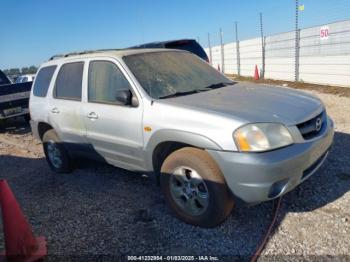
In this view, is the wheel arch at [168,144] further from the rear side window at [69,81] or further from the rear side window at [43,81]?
the rear side window at [43,81]

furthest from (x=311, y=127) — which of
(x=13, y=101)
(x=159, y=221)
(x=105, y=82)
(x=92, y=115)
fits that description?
(x=13, y=101)

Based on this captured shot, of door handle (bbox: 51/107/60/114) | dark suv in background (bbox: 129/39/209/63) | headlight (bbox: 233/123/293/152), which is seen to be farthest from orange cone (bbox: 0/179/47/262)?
dark suv in background (bbox: 129/39/209/63)

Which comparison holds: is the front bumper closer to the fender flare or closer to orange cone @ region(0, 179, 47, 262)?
the fender flare

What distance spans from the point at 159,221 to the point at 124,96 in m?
1.42

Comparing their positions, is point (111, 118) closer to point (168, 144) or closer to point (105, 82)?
point (105, 82)

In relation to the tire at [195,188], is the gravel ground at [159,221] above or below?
below

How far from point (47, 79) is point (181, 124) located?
124 inches

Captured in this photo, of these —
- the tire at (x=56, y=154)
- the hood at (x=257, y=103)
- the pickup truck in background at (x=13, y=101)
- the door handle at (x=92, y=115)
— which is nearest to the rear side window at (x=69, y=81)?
the door handle at (x=92, y=115)

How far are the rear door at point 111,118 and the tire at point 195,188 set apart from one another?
1.68ft

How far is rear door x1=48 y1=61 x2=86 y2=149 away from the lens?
187 inches

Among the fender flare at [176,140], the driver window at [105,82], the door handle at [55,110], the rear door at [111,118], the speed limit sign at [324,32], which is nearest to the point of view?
the fender flare at [176,140]

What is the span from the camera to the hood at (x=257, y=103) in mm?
3201

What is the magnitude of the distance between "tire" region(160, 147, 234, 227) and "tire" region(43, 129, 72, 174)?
2.38 m

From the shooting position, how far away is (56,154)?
5664 millimetres
